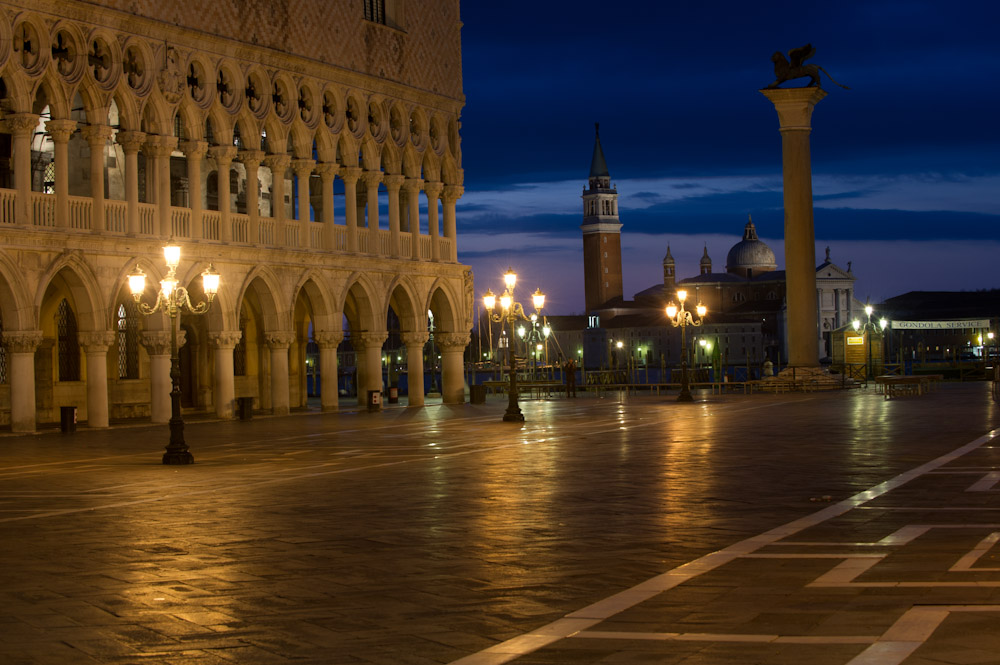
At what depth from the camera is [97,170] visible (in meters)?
30.5

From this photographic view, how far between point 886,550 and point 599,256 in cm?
14511

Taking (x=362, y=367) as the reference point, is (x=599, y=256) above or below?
above

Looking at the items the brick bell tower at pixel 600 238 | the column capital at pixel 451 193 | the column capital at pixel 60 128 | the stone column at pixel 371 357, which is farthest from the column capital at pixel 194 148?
the brick bell tower at pixel 600 238

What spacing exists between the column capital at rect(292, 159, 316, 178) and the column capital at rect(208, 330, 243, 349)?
5.20m

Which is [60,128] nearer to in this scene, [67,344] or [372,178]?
[67,344]

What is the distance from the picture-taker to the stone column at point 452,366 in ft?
140

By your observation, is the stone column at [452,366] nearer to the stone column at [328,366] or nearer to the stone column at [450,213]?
the stone column at [450,213]

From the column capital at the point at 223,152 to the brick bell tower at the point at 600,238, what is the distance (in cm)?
11700

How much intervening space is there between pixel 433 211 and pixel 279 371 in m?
8.00

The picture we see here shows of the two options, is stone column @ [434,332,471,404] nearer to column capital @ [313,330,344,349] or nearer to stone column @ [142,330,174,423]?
column capital @ [313,330,344,349]

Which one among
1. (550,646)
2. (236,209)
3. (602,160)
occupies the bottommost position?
(550,646)

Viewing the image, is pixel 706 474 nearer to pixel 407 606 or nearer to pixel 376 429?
pixel 407 606

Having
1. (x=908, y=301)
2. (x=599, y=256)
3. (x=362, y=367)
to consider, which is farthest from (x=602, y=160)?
(x=362, y=367)

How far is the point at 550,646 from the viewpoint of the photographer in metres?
6.68
